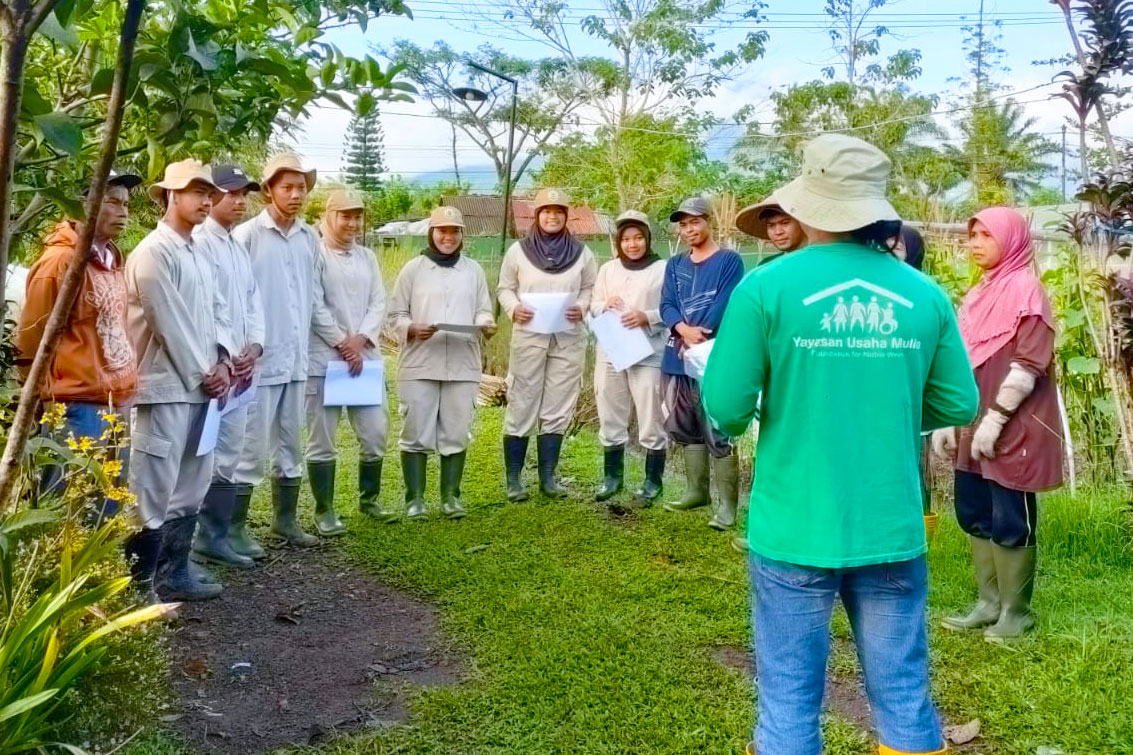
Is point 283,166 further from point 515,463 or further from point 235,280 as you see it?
point 515,463

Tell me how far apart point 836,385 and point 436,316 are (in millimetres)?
3978

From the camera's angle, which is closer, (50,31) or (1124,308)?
(50,31)

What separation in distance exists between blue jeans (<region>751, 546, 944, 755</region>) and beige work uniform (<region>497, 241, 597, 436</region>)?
13.3ft

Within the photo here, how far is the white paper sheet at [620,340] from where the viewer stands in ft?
19.8

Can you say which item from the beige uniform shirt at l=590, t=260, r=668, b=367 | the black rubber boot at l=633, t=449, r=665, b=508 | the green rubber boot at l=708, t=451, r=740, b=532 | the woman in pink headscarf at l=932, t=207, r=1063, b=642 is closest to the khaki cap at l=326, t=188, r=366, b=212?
the beige uniform shirt at l=590, t=260, r=668, b=367

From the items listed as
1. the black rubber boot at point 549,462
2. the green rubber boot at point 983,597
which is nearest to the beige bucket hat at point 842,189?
the green rubber boot at point 983,597

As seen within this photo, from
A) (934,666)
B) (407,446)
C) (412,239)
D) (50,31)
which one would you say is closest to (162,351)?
(407,446)

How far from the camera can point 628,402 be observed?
6383 millimetres

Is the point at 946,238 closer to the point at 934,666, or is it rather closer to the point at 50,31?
the point at 934,666

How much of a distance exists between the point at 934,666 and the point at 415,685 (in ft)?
6.40

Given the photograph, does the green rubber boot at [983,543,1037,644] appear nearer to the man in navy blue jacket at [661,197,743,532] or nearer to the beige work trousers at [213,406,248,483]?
the man in navy blue jacket at [661,197,743,532]

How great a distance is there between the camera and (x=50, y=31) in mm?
1500

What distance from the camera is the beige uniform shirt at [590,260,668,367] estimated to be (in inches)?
240

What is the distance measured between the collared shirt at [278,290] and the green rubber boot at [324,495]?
607 millimetres
